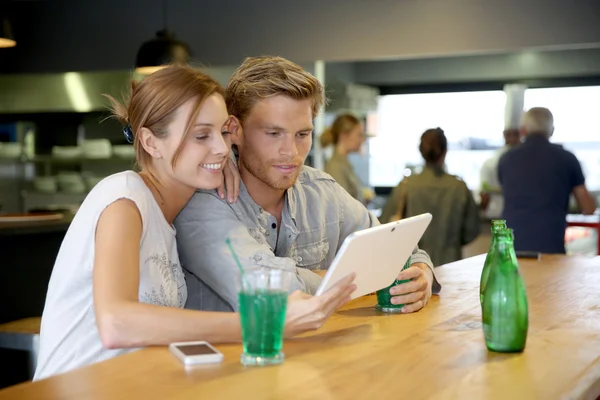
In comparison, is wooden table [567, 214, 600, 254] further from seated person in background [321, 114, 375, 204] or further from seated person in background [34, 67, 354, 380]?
seated person in background [34, 67, 354, 380]

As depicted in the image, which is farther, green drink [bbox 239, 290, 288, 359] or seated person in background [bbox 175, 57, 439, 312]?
seated person in background [bbox 175, 57, 439, 312]

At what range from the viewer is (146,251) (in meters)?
1.80

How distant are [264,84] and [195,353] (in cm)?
92

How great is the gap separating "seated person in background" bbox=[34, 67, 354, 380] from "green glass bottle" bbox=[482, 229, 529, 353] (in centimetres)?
28

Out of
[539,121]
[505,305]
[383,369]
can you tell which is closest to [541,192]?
[539,121]

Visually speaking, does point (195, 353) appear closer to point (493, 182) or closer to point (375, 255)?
point (375, 255)

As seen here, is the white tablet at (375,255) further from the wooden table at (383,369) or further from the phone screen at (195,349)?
the phone screen at (195,349)

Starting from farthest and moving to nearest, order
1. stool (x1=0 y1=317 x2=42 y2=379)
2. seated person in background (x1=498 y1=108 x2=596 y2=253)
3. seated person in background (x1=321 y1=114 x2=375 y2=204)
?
seated person in background (x1=321 y1=114 x2=375 y2=204), seated person in background (x1=498 y1=108 x2=596 y2=253), stool (x1=0 y1=317 x2=42 y2=379)

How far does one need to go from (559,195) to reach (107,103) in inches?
144

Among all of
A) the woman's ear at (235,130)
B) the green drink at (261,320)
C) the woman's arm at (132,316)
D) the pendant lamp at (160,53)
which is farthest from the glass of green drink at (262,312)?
the pendant lamp at (160,53)

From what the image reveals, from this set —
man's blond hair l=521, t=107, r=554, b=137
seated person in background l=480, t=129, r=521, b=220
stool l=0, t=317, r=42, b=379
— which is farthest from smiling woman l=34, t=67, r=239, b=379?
seated person in background l=480, t=129, r=521, b=220

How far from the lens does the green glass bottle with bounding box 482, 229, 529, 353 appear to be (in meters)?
1.53

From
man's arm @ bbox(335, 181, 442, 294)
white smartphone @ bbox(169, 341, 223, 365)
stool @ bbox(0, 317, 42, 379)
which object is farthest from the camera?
stool @ bbox(0, 317, 42, 379)

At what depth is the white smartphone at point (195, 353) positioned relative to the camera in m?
1.42
